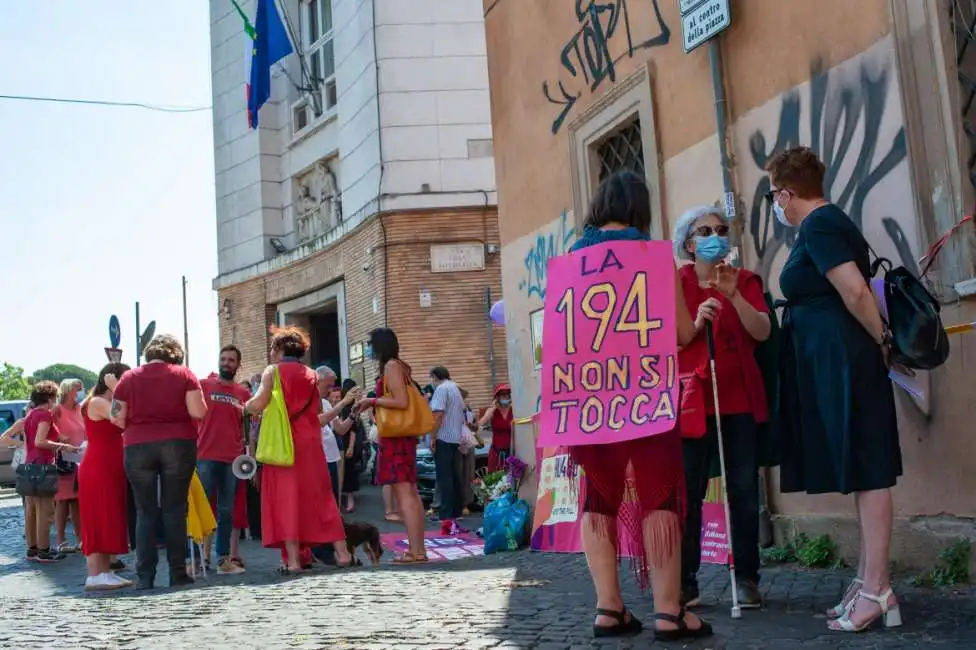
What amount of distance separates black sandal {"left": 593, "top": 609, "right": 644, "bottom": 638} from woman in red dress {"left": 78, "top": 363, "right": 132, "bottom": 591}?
4.97 meters

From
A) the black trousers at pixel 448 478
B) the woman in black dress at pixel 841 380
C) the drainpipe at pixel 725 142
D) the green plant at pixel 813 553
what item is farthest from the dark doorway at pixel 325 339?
the woman in black dress at pixel 841 380

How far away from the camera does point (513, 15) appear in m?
11.1

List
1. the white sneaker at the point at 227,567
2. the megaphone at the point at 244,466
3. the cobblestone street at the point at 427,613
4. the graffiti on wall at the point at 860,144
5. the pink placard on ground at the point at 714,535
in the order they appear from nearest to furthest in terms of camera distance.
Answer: the cobblestone street at the point at 427,613 → the graffiti on wall at the point at 860,144 → the pink placard on ground at the point at 714,535 → the megaphone at the point at 244,466 → the white sneaker at the point at 227,567

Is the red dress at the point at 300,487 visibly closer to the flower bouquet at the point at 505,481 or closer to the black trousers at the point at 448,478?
the flower bouquet at the point at 505,481

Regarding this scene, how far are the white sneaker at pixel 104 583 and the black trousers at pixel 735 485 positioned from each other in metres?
4.79

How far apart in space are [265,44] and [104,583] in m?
18.4

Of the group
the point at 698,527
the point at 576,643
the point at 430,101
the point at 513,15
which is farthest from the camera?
the point at 430,101

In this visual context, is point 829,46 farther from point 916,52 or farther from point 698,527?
point 698,527

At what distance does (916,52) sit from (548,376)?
2.66m

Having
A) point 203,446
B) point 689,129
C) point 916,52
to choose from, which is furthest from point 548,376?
point 203,446

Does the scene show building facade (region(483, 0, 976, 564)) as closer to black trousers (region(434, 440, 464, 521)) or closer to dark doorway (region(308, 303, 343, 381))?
black trousers (region(434, 440, 464, 521))

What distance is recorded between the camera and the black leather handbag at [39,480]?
11.7 metres

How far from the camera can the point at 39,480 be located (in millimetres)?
11727

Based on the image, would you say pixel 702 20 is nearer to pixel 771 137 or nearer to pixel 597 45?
pixel 771 137
